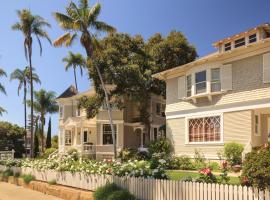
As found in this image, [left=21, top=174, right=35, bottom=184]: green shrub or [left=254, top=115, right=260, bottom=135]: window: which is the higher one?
[left=254, top=115, right=260, bottom=135]: window

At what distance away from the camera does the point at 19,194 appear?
1895 cm

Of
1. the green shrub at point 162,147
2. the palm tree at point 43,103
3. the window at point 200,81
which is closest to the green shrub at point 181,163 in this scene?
the green shrub at point 162,147

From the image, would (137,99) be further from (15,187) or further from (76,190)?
(76,190)

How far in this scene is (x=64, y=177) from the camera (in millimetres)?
17969

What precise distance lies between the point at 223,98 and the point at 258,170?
48.8 ft

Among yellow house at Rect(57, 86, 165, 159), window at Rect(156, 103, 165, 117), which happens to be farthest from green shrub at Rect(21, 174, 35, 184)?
window at Rect(156, 103, 165, 117)

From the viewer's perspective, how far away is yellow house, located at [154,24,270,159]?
71.5 ft

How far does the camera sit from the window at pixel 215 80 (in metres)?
24.2

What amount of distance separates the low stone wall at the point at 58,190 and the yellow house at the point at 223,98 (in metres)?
9.80

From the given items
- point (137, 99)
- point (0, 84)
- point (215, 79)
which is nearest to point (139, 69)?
point (137, 99)

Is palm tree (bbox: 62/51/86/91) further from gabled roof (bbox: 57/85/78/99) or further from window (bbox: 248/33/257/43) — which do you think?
window (bbox: 248/33/257/43)

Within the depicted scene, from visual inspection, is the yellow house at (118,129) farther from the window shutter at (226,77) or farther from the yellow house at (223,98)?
the window shutter at (226,77)

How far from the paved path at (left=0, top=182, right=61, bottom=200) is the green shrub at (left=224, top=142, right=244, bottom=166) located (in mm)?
9809

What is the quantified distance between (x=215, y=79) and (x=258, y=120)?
3.55 m
